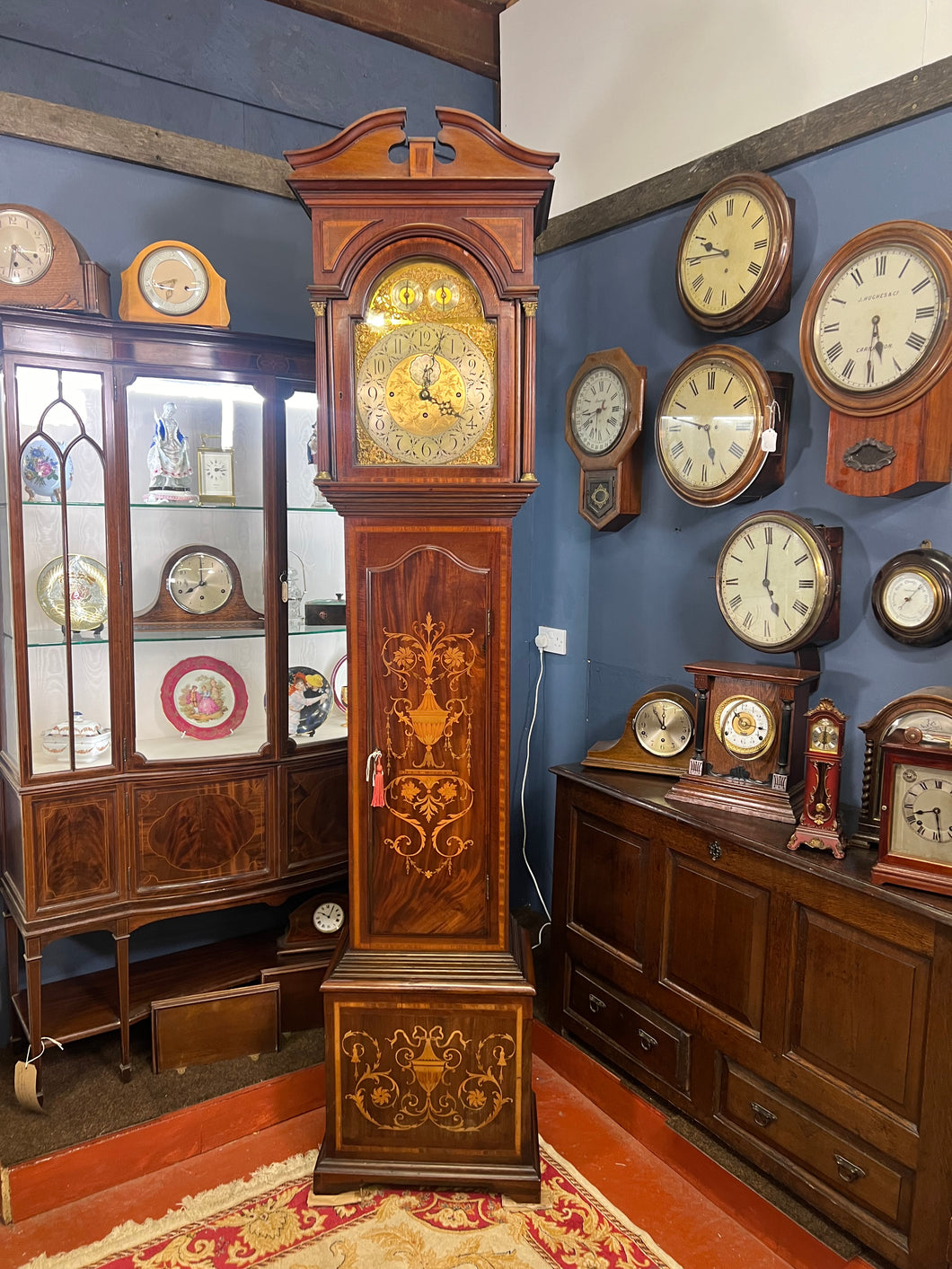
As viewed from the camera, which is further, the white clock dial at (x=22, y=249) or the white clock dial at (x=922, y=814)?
the white clock dial at (x=22, y=249)

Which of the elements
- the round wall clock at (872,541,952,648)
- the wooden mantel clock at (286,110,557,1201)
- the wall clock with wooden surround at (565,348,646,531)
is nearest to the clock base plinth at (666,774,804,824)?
the round wall clock at (872,541,952,648)

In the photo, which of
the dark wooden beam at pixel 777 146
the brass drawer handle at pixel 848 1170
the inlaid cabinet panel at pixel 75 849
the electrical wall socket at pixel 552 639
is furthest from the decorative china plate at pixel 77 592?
the brass drawer handle at pixel 848 1170

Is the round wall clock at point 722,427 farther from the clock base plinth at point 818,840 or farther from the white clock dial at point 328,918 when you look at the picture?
the white clock dial at point 328,918

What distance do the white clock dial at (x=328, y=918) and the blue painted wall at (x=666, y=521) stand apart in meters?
0.87

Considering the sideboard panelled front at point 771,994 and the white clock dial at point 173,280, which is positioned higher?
the white clock dial at point 173,280

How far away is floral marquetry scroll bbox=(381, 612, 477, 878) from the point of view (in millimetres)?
1853

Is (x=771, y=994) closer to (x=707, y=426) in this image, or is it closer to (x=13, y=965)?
(x=707, y=426)

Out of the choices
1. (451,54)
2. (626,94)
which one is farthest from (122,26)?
(626,94)

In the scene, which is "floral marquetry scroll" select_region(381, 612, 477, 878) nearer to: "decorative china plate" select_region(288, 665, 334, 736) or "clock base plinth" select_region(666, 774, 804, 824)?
"clock base plinth" select_region(666, 774, 804, 824)

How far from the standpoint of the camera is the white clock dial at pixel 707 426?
2150 mm

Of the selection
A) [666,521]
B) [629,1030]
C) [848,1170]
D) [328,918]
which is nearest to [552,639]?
[666,521]

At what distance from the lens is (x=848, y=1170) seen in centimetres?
175

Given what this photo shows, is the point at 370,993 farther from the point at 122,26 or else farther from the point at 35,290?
the point at 122,26

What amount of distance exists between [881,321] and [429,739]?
Answer: 1.39m
